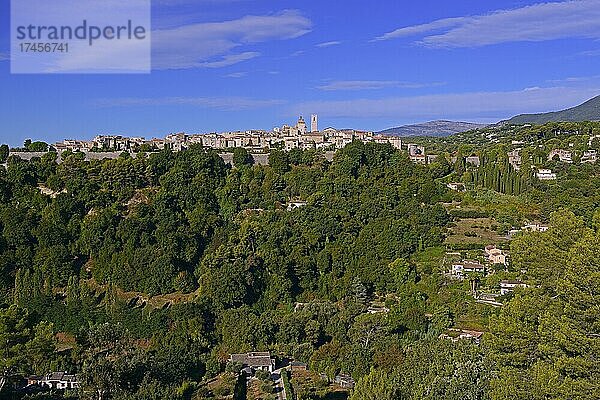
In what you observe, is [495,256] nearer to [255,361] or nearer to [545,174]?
[255,361]

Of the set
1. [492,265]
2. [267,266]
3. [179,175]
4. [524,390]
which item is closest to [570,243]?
[524,390]

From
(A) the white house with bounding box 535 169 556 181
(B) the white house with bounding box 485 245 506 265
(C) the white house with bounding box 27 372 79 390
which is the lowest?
(C) the white house with bounding box 27 372 79 390

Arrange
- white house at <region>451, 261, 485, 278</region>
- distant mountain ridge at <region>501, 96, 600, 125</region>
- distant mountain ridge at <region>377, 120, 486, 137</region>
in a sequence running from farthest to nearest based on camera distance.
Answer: distant mountain ridge at <region>377, 120, 486, 137</region> → distant mountain ridge at <region>501, 96, 600, 125</region> → white house at <region>451, 261, 485, 278</region>

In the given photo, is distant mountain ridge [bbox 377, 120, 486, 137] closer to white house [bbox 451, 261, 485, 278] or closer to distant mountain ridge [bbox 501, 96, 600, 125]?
distant mountain ridge [bbox 501, 96, 600, 125]

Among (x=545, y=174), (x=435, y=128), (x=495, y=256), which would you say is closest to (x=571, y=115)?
(x=435, y=128)

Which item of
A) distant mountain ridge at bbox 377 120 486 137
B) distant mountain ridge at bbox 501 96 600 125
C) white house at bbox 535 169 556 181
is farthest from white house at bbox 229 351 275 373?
distant mountain ridge at bbox 377 120 486 137

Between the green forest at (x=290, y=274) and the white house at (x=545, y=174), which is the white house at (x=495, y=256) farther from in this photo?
the white house at (x=545, y=174)

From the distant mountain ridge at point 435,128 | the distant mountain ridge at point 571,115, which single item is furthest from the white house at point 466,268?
the distant mountain ridge at point 435,128

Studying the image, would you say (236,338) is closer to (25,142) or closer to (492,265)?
(492,265)
